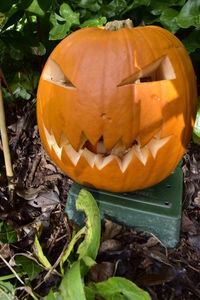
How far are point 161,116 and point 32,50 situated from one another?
3.11 ft

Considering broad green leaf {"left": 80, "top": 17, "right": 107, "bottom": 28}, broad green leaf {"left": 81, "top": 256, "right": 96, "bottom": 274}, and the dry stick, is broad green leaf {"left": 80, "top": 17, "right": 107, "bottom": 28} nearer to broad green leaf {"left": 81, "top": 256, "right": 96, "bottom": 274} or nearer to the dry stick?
the dry stick

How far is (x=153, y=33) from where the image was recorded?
1.18 m

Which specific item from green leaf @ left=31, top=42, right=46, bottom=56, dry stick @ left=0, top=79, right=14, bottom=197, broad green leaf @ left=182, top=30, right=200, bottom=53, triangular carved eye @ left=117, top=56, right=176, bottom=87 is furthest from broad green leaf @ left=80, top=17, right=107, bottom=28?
dry stick @ left=0, top=79, right=14, bottom=197

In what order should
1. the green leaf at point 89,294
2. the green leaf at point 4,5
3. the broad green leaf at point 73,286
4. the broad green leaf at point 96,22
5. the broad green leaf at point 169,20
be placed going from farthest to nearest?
the broad green leaf at point 169,20
the broad green leaf at point 96,22
the green leaf at point 4,5
the green leaf at point 89,294
the broad green leaf at point 73,286

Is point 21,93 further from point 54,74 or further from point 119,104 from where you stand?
point 119,104

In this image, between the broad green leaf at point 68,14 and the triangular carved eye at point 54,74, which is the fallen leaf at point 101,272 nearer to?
the triangular carved eye at point 54,74

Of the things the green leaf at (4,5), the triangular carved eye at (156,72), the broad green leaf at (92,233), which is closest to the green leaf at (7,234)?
the broad green leaf at (92,233)

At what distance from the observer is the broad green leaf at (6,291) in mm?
1128

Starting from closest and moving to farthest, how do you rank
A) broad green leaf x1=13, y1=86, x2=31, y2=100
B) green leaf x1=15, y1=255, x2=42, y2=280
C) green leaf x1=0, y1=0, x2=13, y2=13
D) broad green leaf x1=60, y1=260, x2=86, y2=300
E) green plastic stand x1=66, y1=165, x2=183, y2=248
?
broad green leaf x1=60, y1=260, x2=86, y2=300
green leaf x1=15, y1=255, x2=42, y2=280
green plastic stand x1=66, y1=165, x2=183, y2=248
green leaf x1=0, y1=0, x2=13, y2=13
broad green leaf x1=13, y1=86, x2=31, y2=100

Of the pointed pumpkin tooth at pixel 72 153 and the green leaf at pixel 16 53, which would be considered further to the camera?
the green leaf at pixel 16 53

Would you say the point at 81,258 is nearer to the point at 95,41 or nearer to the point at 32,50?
the point at 95,41

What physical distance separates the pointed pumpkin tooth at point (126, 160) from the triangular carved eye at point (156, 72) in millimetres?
244

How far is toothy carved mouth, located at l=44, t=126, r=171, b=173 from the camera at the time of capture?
1.21 meters

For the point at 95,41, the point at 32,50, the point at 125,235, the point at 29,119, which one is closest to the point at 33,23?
the point at 32,50
